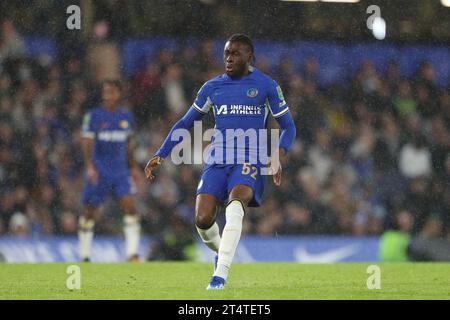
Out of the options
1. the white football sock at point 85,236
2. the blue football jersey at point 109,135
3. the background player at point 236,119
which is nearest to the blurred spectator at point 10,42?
the blue football jersey at point 109,135

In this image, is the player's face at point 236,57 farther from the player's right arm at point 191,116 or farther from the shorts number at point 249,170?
the shorts number at point 249,170

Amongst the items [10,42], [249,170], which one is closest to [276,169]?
[249,170]

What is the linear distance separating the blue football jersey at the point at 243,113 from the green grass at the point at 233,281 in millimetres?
1134

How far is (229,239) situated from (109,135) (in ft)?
19.0

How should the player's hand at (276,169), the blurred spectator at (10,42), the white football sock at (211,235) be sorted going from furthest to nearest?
the blurred spectator at (10,42) < the white football sock at (211,235) < the player's hand at (276,169)

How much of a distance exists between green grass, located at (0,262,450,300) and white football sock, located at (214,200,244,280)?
0.65 ft

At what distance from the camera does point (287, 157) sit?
15.8 m

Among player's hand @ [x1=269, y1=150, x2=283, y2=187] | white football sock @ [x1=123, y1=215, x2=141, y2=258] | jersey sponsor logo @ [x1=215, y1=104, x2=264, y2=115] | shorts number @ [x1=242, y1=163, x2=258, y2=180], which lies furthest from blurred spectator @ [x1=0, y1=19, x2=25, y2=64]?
player's hand @ [x1=269, y1=150, x2=283, y2=187]

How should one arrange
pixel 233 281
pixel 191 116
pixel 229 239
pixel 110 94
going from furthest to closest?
1. pixel 110 94
2. pixel 233 281
3. pixel 191 116
4. pixel 229 239

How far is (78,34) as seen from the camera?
1634 cm

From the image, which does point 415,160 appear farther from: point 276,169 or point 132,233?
point 276,169

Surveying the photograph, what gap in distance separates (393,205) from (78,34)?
5.50m

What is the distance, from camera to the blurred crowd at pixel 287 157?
15000 millimetres
